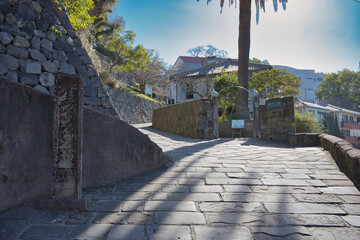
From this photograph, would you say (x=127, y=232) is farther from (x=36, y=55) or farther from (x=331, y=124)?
(x=331, y=124)

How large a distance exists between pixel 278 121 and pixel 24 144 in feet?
28.4

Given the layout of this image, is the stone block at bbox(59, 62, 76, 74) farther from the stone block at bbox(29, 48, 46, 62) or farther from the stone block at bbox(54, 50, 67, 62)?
the stone block at bbox(29, 48, 46, 62)

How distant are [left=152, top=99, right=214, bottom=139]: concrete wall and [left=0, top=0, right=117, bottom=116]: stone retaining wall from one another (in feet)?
16.5

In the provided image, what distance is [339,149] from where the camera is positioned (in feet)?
14.6

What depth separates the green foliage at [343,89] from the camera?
1539 inches

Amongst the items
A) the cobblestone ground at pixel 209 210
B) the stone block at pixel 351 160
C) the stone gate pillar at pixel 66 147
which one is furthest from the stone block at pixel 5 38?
the stone block at pixel 351 160

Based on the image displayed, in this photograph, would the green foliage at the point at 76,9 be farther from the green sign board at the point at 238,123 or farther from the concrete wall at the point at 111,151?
the green sign board at the point at 238,123

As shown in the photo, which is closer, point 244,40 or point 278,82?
point 244,40

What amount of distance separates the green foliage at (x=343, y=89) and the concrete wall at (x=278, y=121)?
3737 centimetres

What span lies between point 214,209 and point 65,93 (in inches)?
80.4

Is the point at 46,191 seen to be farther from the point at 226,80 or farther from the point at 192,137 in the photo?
the point at 226,80

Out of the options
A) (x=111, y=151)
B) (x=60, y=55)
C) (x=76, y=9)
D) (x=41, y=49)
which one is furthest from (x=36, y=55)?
(x=111, y=151)

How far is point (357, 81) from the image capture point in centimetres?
3938

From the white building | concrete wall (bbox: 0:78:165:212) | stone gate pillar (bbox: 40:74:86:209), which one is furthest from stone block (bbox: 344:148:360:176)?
the white building
